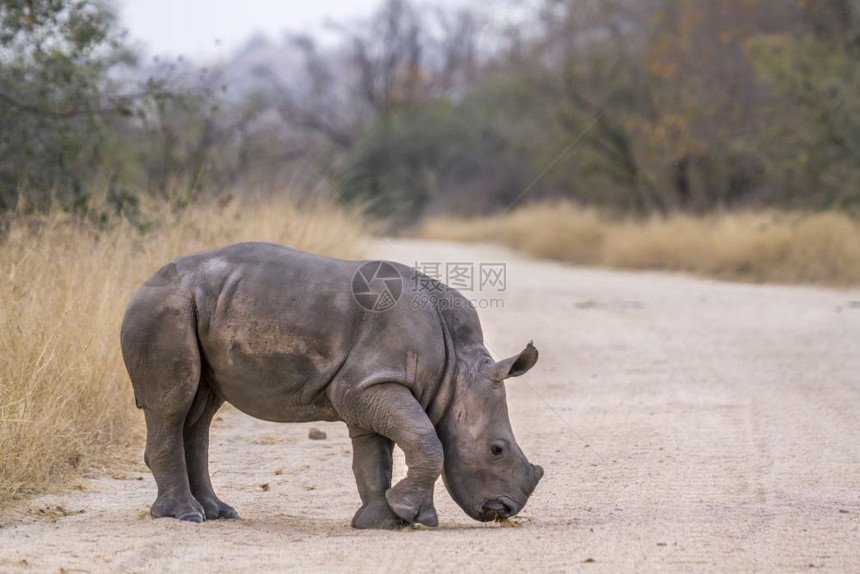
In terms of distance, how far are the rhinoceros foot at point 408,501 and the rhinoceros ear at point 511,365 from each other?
0.56 metres

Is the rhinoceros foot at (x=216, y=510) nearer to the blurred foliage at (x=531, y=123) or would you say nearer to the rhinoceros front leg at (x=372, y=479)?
the rhinoceros front leg at (x=372, y=479)

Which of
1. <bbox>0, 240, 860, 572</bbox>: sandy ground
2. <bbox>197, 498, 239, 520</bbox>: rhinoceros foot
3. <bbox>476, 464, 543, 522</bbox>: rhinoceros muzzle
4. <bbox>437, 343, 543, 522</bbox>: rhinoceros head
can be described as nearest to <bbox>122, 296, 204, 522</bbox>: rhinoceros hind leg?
<bbox>197, 498, 239, 520</bbox>: rhinoceros foot

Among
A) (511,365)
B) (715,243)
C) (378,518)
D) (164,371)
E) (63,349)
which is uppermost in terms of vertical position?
(511,365)

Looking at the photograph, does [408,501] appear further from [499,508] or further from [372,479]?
[499,508]

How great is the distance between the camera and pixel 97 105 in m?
10.7

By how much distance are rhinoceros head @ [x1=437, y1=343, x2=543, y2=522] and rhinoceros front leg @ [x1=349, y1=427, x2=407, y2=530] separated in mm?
266

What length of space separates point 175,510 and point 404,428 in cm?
109

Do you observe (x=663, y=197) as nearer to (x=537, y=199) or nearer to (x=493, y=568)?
(x=537, y=199)

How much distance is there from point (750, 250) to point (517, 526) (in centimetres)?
1349

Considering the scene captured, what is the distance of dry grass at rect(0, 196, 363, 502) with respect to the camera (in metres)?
5.30

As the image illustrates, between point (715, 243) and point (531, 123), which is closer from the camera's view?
point (715, 243)

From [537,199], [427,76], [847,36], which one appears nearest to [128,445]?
[847,36]

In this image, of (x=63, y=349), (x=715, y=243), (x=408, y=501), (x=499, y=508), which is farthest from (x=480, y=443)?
(x=715, y=243)

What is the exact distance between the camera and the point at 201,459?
4984 mm
